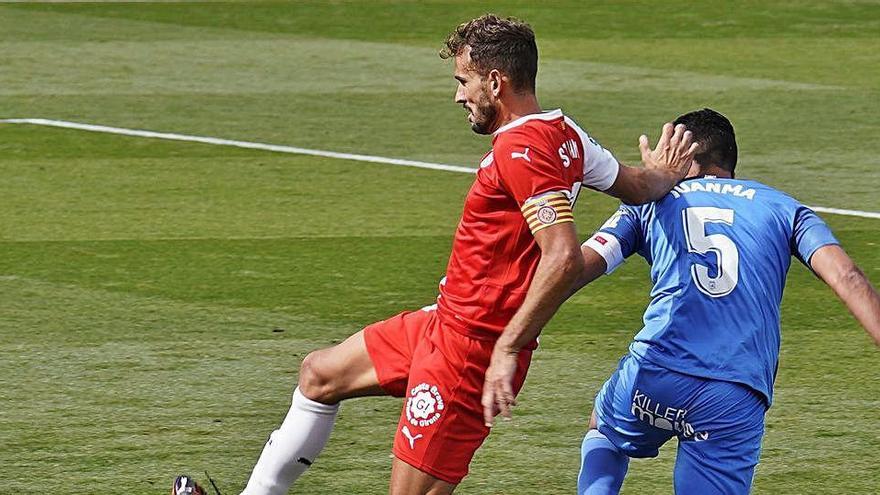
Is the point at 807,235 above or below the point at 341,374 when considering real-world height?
above

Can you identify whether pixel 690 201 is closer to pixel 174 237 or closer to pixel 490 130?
pixel 490 130

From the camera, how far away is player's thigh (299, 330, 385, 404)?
240 inches

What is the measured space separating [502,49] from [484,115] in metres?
0.22

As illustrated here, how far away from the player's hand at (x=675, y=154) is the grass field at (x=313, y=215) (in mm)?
1727

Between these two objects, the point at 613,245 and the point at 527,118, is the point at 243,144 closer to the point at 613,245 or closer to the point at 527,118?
the point at 613,245

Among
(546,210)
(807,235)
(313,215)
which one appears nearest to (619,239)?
(546,210)

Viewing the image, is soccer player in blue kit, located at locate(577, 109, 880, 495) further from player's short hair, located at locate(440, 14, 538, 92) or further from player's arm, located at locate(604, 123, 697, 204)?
player's short hair, located at locate(440, 14, 538, 92)

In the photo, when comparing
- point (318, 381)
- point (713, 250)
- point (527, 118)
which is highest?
point (527, 118)

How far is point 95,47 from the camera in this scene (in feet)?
64.5

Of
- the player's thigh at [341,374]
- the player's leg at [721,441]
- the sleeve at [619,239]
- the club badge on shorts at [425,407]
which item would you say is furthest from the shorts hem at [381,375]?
the player's leg at [721,441]

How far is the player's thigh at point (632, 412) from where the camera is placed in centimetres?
567

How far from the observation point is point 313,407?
20.5 ft

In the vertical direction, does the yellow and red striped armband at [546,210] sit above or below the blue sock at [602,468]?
above

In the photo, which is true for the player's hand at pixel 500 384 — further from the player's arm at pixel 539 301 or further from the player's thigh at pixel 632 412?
the player's thigh at pixel 632 412
